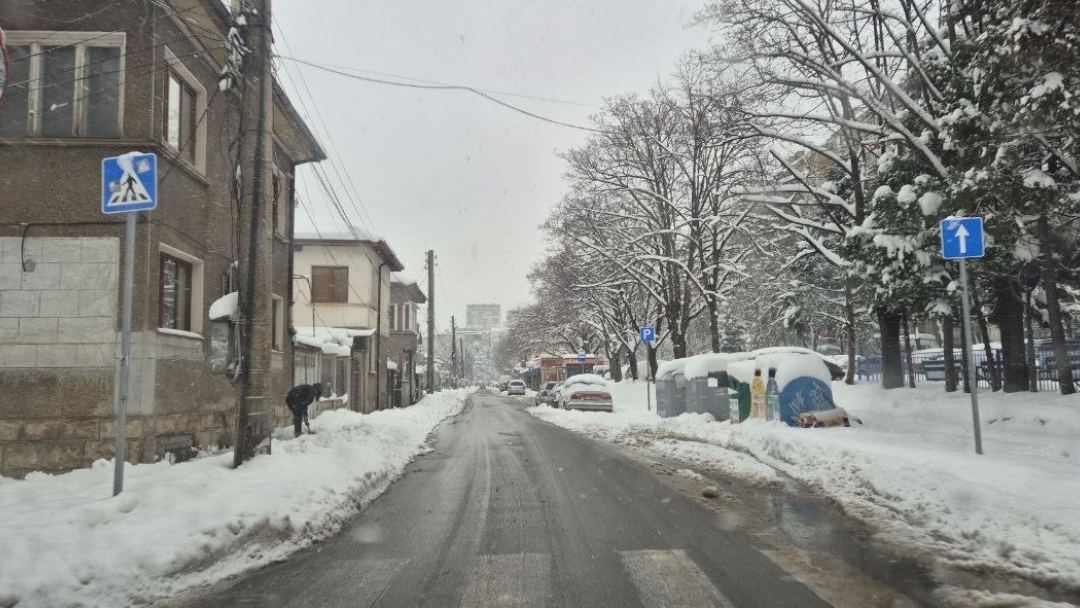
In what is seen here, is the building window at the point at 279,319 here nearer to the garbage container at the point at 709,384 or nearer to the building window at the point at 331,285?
the garbage container at the point at 709,384

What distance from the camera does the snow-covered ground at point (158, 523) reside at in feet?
15.1

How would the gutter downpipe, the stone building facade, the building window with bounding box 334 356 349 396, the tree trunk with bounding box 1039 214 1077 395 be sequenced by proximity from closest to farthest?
the stone building facade
the tree trunk with bounding box 1039 214 1077 395
the building window with bounding box 334 356 349 396
the gutter downpipe

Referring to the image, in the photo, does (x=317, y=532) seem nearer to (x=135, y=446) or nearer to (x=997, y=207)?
(x=135, y=446)

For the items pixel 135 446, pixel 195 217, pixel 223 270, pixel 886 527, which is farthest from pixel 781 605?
pixel 223 270

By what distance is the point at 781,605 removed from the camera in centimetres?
437

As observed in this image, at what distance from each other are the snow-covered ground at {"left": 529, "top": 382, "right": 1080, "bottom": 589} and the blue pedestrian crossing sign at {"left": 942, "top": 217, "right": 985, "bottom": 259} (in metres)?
2.54

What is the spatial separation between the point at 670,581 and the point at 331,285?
25.3 m

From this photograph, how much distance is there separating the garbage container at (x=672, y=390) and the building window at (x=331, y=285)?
13.6m

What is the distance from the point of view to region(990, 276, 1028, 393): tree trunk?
14009 millimetres

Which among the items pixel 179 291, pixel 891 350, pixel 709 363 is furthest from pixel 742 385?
pixel 179 291

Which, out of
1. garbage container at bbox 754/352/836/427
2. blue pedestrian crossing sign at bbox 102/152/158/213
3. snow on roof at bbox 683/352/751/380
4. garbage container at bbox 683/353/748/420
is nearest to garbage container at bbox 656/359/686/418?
garbage container at bbox 683/353/748/420

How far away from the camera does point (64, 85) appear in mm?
9656

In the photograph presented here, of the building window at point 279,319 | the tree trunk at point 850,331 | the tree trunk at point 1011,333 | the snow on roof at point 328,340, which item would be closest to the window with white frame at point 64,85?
the building window at point 279,319

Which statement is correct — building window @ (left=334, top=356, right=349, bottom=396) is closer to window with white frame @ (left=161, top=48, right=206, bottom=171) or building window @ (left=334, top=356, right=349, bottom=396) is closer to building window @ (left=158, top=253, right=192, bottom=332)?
building window @ (left=158, top=253, right=192, bottom=332)
